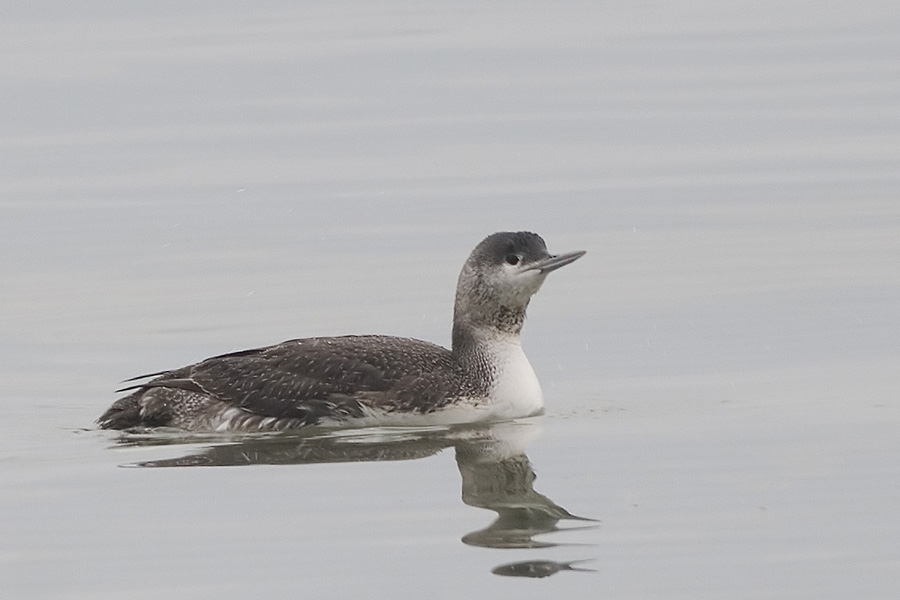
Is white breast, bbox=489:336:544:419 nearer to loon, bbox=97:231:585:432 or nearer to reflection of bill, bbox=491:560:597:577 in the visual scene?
loon, bbox=97:231:585:432

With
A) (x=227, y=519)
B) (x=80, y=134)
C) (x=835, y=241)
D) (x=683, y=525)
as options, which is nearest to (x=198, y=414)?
(x=227, y=519)

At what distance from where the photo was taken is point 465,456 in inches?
394

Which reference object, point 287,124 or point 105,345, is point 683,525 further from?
point 287,124

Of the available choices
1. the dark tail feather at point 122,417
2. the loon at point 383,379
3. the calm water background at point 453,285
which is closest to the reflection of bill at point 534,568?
the calm water background at point 453,285

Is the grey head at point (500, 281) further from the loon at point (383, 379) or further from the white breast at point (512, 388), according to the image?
the white breast at point (512, 388)

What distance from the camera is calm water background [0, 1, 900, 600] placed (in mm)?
8203

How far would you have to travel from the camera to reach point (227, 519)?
342 inches

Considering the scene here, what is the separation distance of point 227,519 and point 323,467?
A: 1122mm

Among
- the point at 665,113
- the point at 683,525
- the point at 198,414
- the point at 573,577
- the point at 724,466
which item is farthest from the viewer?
the point at 665,113

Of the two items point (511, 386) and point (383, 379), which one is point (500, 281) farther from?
point (383, 379)

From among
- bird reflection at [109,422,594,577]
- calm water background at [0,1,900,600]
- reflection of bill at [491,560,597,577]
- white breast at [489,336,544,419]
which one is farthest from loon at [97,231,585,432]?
reflection of bill at [491,560,597,577]

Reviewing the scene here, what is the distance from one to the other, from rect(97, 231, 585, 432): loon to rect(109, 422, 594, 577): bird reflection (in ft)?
0.35

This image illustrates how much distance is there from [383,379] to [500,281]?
72 centimetres

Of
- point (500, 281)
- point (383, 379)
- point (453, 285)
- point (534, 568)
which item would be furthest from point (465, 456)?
point (453, 285)
